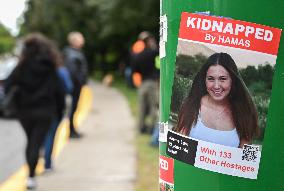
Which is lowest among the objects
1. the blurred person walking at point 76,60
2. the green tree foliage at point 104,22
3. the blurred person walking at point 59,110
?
the blurred person walking at point 59,110

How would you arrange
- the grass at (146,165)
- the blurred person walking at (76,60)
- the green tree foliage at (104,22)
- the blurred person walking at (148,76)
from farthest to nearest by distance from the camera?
the green tree foliage at (104,22), the blurred person walking at (148,76), the blurred person walking at (76,60), the grass at (146,165)

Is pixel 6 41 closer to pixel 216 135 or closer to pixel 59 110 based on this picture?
pixel 59 110

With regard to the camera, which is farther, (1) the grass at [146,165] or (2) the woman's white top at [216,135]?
(1) the grass at [146,165]

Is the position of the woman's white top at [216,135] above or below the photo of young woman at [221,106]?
below

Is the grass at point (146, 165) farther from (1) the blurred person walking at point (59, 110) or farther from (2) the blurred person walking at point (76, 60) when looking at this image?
(2) the blurred person walking at point (76, 60)

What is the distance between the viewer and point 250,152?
2.37 meters

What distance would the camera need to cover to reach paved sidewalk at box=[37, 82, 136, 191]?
754cm

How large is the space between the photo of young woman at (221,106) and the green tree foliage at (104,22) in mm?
27814

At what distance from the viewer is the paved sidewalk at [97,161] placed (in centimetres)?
754

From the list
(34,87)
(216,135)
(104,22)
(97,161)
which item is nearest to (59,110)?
(34,87)

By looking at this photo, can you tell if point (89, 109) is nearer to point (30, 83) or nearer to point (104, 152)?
point (104, 152)

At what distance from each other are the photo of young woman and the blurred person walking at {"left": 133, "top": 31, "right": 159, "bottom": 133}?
769cm

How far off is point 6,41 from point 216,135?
130433 millimetres

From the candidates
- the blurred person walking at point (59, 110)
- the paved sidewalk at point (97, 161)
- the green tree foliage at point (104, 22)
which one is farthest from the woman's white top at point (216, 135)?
the green tree foliage at point (104, 22)
